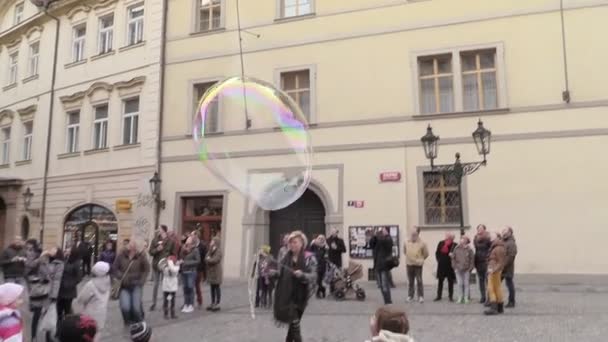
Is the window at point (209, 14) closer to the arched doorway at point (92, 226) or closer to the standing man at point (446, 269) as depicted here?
the arched doorway at point (92, 226)

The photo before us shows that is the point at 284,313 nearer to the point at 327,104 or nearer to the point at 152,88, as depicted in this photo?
the point at 327,104

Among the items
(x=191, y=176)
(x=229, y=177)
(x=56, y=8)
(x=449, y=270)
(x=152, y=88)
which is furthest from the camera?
(x=56, y=8)

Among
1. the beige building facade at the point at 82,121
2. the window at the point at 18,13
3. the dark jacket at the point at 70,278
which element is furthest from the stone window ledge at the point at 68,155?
the dark jacket at the point at 70,278

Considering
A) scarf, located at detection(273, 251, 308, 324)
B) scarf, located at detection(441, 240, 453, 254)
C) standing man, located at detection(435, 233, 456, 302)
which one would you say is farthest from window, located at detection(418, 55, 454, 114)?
scarf, located at detection(273, 251, 308, 324)

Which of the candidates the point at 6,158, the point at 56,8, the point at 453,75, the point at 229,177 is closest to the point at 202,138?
the point at 229,177

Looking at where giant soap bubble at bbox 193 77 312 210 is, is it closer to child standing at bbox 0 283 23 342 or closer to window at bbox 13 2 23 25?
child standing at bbox 0 283 23 342

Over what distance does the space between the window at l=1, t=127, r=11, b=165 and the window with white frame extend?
20.2 m

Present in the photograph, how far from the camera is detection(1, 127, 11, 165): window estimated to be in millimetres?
27125

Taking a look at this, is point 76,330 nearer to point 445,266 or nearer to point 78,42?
point 445,266

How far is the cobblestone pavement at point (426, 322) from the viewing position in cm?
852

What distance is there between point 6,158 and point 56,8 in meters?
7.81

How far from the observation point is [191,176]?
19562 millimetres

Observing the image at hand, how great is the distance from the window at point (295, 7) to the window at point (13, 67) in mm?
15402

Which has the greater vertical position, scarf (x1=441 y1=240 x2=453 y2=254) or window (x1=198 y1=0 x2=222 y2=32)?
window (x1=198 y1=0 x2=222 y2=32)
